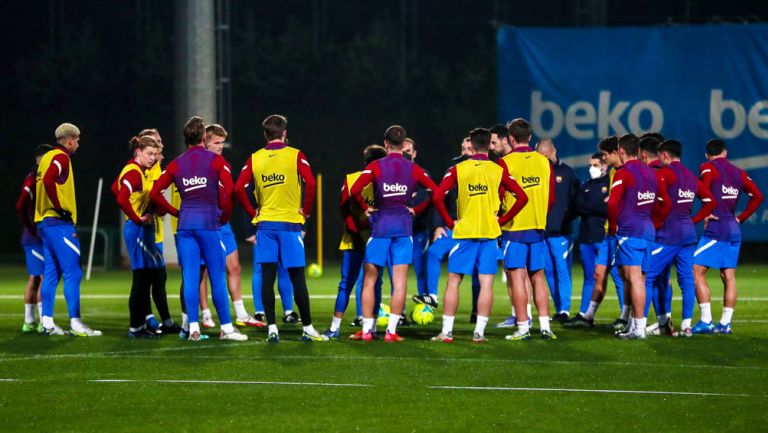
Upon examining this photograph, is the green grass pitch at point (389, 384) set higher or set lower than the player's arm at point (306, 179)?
lower

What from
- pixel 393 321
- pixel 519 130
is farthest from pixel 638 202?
pixel 393 321

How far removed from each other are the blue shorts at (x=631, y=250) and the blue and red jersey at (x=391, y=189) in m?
1.86

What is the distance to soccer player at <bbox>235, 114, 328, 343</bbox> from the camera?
12078mm

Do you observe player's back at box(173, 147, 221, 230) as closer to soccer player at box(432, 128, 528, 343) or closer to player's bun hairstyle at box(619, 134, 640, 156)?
soccer player at box(432, 128, 528, 343)

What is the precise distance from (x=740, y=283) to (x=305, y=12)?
60.2 ft

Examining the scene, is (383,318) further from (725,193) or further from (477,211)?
(725,193)

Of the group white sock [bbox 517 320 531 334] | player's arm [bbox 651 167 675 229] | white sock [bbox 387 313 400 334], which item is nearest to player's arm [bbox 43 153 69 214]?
white sock [bbox 387 313 400 334]

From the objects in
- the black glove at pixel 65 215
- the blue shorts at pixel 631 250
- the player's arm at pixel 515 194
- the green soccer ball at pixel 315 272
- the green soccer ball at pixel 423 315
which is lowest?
the green soccer ball at pixel 315 272


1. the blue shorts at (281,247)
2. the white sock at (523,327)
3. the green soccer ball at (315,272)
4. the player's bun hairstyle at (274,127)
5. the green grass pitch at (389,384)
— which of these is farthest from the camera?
the green soccer ball at (315,272)

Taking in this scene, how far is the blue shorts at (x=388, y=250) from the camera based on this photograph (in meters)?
12.2

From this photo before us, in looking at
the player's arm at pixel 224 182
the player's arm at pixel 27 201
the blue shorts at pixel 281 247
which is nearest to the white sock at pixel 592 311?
the blue shorts at pixel 281 247

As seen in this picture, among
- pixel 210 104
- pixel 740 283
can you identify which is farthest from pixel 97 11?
pixel 740 283

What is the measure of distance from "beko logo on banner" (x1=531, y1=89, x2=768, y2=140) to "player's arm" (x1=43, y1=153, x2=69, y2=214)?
11918 millimetres

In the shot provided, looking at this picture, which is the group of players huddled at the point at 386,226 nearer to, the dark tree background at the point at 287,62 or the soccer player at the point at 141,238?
the soccer player at the point at 141,238
